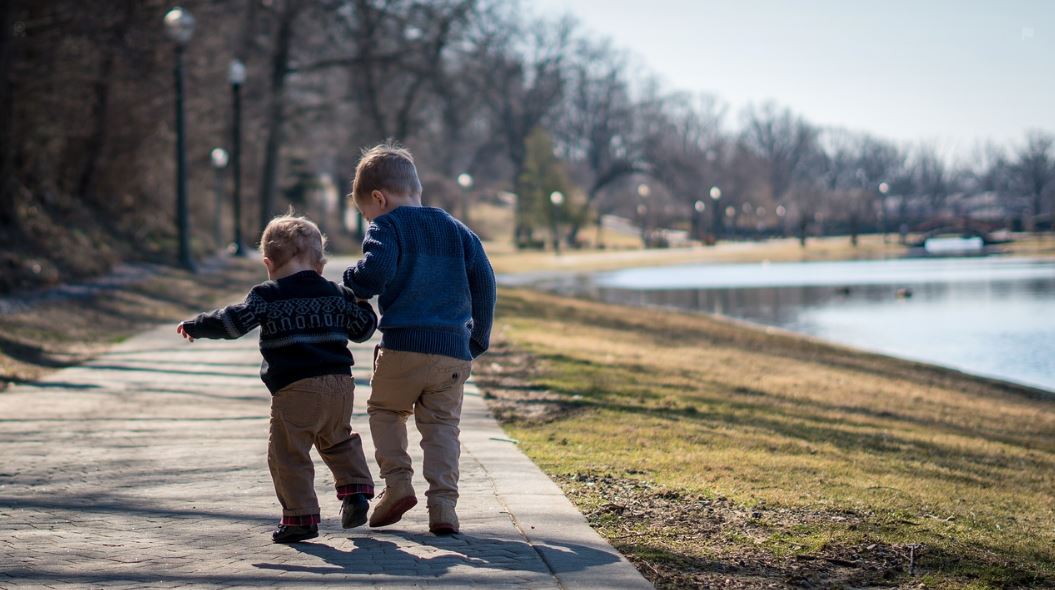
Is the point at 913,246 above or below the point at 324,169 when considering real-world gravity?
below

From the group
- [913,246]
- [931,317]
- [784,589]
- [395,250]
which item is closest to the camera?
[784,589]

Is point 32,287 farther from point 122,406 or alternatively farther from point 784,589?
point 784,589

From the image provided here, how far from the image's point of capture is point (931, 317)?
2522 cm

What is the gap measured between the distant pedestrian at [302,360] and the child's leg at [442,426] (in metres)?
0.29

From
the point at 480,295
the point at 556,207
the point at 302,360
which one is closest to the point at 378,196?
the point at 480,295

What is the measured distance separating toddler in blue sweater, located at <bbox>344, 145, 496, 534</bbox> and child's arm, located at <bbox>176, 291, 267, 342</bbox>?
0.39m

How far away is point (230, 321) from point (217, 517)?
1.02m

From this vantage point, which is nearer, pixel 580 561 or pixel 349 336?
pixel 580 561

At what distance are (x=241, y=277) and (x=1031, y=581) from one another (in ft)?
67.6

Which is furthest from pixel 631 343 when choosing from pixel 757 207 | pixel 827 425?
pixel 757 207

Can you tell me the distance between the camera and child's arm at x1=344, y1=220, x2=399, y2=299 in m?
4.62

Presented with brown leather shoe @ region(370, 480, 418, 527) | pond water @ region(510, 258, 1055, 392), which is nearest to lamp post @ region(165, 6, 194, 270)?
pond water @ region(510, 258, 1055, 392)

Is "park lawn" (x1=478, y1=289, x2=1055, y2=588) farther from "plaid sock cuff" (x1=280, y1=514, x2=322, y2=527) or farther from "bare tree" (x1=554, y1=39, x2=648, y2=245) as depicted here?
"bare tree" (x1=554, y1=39, x2=648, y2=245)

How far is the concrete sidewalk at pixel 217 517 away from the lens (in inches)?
162
